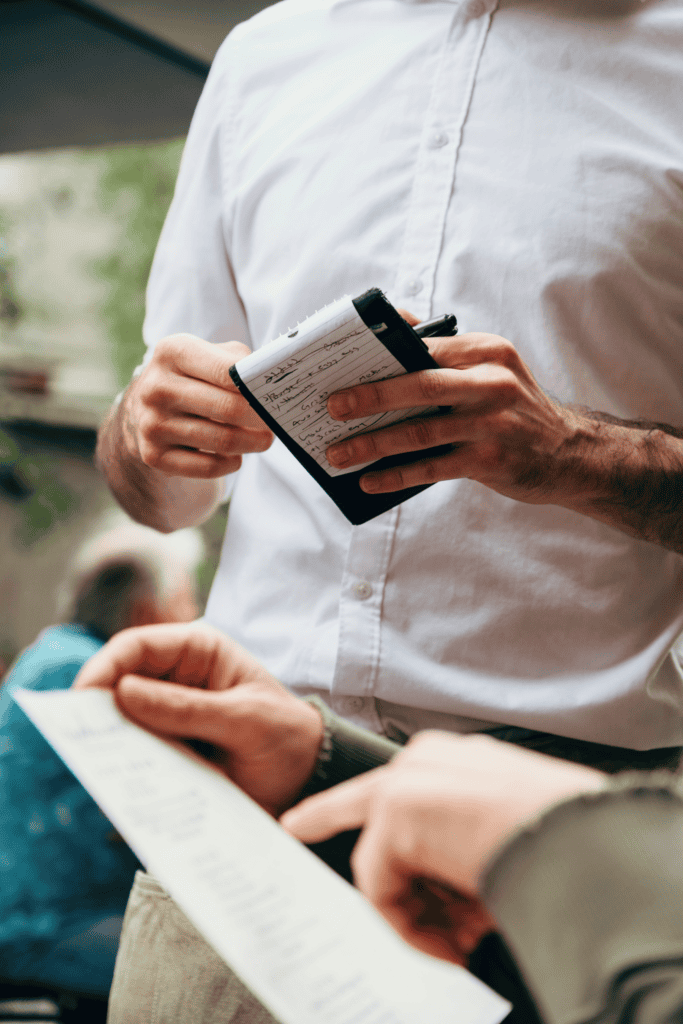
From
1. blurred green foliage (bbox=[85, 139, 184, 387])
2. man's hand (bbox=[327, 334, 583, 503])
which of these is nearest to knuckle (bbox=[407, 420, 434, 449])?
man's hand (bbox=[327, 334, 583, 503])

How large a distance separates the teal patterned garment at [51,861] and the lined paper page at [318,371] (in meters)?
0.18

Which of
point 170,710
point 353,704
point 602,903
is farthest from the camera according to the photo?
point 353,704

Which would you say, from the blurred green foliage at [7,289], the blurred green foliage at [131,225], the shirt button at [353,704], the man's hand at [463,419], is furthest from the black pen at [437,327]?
the blurred green foliage at [7,289]

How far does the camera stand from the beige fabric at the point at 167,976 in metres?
0.33

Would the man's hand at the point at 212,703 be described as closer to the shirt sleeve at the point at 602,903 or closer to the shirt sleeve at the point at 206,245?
the shirt sleeve at the point at 602,903

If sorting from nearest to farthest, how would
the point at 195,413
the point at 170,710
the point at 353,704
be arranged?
the point at 170,710 < the point at 195,413 < the point at 353,704

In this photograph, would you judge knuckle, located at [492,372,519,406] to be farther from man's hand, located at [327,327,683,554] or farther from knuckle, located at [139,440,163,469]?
knuckle, located at [139,440,163,469]

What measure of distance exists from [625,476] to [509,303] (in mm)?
150

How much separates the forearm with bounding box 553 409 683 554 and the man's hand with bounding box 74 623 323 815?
204mm

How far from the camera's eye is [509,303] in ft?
1.57

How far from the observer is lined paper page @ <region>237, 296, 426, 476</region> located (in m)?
A: 0.29

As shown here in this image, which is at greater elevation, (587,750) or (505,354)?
(505,354)

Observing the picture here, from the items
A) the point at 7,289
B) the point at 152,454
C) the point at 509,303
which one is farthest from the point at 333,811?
the point at 7,289

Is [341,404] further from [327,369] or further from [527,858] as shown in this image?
[527,858]
